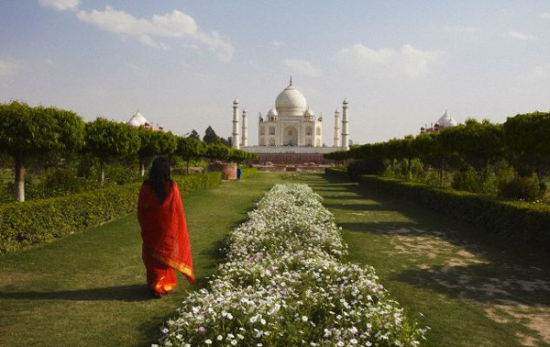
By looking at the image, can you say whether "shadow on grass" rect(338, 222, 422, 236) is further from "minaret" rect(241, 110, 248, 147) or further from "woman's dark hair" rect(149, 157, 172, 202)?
"minaret" rect(241, 110, 248, 147)

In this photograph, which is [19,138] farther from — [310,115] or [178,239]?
[310,115]

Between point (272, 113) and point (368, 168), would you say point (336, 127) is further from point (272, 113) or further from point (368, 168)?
point (368, 168)

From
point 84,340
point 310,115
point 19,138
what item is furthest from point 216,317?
point 310,115

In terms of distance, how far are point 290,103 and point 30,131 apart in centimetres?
8176

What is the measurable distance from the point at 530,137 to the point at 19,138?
12344 mm

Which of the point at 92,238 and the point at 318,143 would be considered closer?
the point at 92,238

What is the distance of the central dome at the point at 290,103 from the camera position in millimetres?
89812

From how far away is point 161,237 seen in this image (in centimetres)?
534

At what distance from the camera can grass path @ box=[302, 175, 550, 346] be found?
15.0 ft

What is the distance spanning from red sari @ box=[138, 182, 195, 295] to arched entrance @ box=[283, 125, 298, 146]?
86518 millimetres

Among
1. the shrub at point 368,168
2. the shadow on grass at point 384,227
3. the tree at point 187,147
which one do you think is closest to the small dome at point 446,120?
the shrub at point 368,168

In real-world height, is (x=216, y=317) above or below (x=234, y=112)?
below

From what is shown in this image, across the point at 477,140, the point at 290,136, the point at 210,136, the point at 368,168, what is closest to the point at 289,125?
the point at 290,136

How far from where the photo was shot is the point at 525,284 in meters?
6.17
